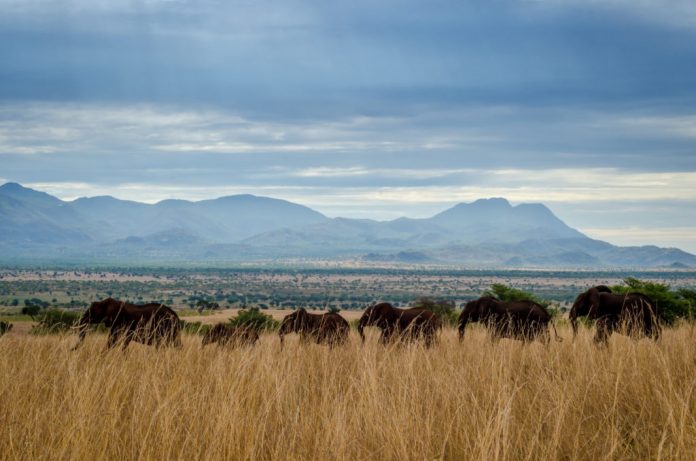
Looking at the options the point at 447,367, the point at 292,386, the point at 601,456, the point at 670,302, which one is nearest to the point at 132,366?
the point at 292,386

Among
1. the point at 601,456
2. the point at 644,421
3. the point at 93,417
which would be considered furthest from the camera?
the point at 644,421

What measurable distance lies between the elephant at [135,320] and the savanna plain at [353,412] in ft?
5.55

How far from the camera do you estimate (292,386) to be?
8.11 meters

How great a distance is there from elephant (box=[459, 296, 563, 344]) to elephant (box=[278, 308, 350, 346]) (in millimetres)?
1995

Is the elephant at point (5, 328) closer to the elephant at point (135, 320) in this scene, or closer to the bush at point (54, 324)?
the bush at point (54, 324)

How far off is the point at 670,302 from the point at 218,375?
24359 millimetres

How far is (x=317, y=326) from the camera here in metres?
13.0

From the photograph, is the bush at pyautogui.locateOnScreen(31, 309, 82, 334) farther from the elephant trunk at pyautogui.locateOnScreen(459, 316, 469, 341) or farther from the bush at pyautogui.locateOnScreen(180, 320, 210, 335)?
the elephant trunk at pyautogui.locateOnScreen(459, 316, 469, 341)

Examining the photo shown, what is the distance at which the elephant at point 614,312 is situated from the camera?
40.4 ft

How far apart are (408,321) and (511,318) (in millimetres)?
1697

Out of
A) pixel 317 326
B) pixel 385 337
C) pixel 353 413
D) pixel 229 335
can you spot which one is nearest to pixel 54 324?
pixel 229 335

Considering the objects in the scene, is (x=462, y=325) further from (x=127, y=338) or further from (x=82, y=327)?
(x=82, y=327)

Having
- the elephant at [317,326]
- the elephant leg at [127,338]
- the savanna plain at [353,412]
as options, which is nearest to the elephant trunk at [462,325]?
the elephant at [317,326]

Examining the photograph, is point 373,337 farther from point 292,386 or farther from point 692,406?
point 692,406
